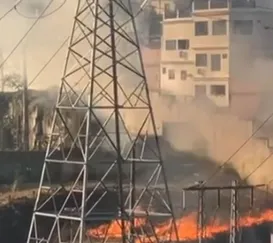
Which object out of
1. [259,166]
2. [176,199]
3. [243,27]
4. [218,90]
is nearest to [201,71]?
[218,90]

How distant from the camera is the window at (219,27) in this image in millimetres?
12625

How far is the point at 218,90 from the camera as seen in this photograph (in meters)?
12.7

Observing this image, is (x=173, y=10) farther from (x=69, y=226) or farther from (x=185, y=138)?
(x=69, y=226)

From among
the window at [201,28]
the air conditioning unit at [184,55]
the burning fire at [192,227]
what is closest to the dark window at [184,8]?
the window at [201,28]

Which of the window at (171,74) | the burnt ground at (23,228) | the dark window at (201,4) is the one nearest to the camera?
the burnt ground at (23,228)

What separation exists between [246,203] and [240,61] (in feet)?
6.85

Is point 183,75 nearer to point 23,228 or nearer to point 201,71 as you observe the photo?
point 201,71

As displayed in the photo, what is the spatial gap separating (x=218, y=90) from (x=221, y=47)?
61cm

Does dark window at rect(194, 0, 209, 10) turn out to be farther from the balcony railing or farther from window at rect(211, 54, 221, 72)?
window at rect(211, 54, 221, 72)

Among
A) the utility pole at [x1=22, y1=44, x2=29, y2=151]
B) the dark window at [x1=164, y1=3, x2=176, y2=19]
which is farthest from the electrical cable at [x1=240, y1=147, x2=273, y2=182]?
the utility pole at [x1=22, y1=44, x2=29, y2=151]

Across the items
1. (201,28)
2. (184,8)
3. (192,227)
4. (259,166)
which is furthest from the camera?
(184,8)

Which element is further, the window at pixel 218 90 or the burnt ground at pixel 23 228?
the window at pixel 218 90

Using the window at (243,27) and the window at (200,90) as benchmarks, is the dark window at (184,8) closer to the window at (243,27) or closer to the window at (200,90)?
the window at (243,27)

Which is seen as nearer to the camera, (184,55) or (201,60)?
(201,60)
